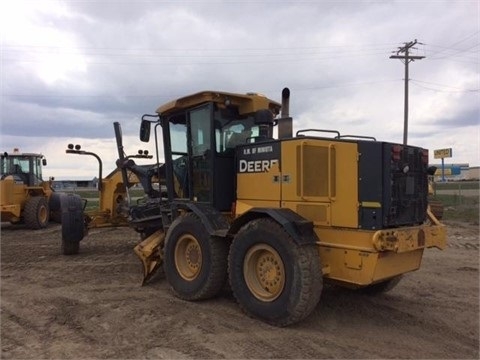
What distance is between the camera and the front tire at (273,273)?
210 inches

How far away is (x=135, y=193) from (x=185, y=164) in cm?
364

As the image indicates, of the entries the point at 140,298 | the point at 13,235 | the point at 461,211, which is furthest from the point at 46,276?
the point at 461,211

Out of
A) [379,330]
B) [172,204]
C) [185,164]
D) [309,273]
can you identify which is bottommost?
[379,330]

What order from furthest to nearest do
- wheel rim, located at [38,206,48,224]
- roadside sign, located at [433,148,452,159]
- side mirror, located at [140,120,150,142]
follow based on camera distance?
roadside sign, located at [433,148,452,159], wheel rim, located at [38,206,48,224], side mirror, located at [140,120,150,142]

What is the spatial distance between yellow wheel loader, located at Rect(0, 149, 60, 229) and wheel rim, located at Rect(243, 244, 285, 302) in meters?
12.1

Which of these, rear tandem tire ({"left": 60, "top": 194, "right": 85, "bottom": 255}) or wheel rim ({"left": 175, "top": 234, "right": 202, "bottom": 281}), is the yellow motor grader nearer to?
rear tandem tire ({"left": 60, "top": 194, "right": 85, "bottom": 255})

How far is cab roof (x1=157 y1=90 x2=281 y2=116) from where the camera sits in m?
6.96

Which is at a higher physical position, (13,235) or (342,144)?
(342,144)

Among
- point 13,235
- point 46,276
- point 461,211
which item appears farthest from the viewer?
point 461,211

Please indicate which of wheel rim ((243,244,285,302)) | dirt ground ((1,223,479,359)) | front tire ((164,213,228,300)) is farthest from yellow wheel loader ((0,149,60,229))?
wheel rim ((243,244,285,302))

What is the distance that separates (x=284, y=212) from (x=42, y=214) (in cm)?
1296

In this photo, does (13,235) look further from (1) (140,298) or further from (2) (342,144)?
(2) (342,144)

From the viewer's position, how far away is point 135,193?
11.0m

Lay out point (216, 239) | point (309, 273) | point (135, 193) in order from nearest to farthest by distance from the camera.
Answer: point (309, 273) < point (216, 239) < point (135, 193)
